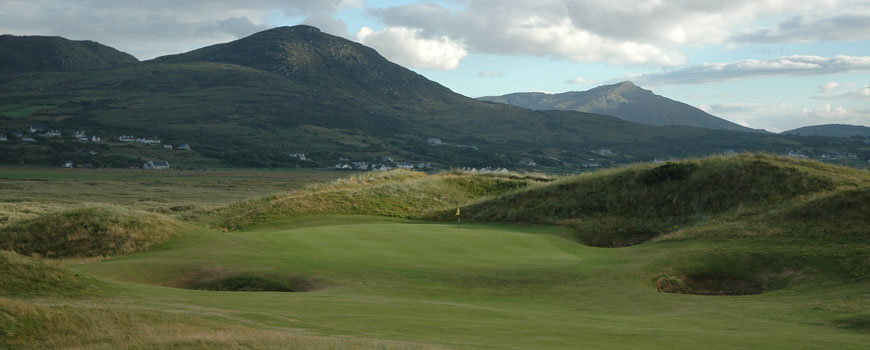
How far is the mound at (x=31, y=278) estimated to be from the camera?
1488 centimetres

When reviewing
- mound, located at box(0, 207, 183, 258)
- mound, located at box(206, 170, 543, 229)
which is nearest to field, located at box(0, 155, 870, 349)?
mound, located at box(0, 207, 183, 258)

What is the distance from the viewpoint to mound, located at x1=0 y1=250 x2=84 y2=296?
14.9 meters

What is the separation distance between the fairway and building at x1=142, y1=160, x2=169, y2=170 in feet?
416

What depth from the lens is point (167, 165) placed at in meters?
153

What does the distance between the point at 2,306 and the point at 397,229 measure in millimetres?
21554

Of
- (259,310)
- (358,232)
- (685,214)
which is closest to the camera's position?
(259,310)

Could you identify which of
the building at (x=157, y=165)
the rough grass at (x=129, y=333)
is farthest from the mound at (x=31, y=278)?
the building at (x=157, y=165)

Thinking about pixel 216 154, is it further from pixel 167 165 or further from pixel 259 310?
pixel 259 310

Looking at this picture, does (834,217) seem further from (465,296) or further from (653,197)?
(465,296)

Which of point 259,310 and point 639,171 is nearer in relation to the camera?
point 259,310

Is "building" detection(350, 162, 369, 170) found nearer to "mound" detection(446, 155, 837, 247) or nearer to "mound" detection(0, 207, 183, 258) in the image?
"mound" detection(446, 155, 837, 247)

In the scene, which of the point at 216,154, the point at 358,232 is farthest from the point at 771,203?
the point at 216,154

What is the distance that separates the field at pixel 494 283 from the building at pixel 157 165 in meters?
114

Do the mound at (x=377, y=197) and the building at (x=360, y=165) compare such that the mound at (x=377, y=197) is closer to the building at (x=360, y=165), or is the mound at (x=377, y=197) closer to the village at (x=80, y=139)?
the village at (x=80, y=139)
